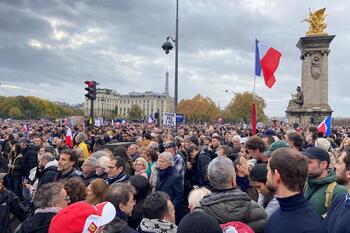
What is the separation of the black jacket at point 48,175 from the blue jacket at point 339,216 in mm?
4958

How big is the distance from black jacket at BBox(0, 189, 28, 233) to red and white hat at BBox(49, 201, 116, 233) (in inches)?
114

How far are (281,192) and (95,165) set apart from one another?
444 centimetres

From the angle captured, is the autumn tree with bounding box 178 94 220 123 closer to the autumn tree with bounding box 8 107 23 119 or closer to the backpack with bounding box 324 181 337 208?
the autumn tree with bounding box 8 107 23 119

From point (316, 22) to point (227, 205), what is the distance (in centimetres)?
3769

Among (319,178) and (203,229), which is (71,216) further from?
(319,178)

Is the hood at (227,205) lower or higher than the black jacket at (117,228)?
higher

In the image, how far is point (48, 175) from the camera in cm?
695

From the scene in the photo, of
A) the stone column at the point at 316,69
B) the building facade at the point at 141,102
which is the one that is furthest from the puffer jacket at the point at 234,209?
the building facade at the point at 141,102

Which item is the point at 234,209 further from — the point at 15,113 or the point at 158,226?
the point at 15,113

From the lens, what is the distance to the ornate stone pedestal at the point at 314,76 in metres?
36.1

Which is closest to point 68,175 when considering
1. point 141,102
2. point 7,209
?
point 7,209

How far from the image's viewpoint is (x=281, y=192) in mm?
3064

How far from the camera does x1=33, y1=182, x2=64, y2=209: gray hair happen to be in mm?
4109

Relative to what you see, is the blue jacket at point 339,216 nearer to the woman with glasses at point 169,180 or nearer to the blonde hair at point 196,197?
the blonde hair at point 196,197
